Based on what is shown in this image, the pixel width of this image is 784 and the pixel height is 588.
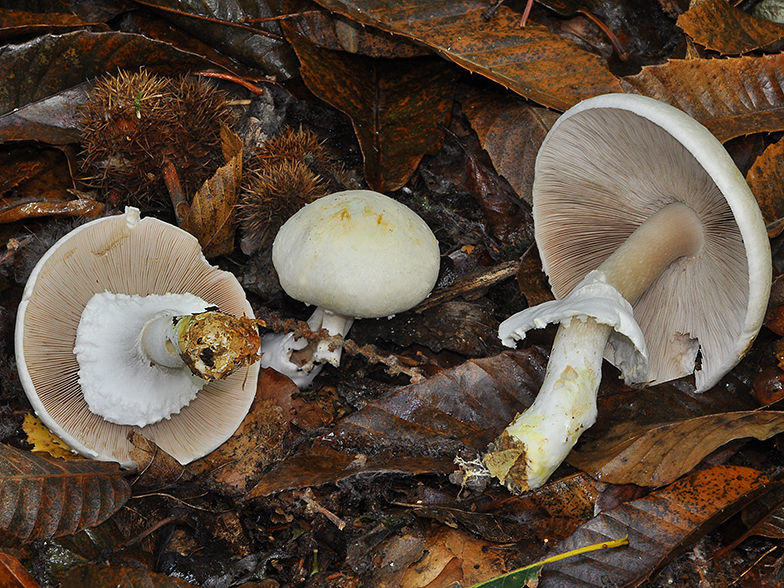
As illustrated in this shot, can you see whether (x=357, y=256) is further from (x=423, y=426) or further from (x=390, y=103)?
(x=390, y=103)

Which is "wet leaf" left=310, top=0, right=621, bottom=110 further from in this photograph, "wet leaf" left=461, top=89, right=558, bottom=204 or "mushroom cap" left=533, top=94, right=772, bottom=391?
"mushroom cap" left=533, top=94, right=772, bottom=391

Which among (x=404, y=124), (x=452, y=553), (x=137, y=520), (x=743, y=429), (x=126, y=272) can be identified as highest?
(x=404, y=124)

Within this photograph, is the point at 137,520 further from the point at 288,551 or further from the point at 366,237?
the point at 366,237

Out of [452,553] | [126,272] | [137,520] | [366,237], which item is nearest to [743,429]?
[452,553]

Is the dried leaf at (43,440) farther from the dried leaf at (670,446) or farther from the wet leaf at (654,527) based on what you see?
the dried leaf at (670,446)

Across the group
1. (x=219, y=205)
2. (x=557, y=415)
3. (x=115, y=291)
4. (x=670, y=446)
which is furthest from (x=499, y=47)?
(x=115, y=291)
